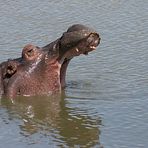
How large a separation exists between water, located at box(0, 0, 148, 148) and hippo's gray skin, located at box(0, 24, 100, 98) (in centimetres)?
16

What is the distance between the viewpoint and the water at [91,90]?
23.6ft

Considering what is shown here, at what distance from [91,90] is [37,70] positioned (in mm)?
1010

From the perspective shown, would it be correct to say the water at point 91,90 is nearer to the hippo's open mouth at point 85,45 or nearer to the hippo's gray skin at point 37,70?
the hippo's gray skin at point 37,70

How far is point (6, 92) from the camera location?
28.6 feet

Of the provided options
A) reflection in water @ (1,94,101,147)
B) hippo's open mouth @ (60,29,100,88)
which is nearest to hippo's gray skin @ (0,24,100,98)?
hippo's open mouth @ (60,29,100,88)

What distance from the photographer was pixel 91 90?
9211 millimetres

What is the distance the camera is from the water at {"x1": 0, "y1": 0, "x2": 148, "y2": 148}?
23.6 ft

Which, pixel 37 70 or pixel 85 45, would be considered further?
pixel 37 70

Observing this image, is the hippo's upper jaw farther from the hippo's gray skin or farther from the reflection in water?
the reflection in water

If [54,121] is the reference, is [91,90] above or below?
above

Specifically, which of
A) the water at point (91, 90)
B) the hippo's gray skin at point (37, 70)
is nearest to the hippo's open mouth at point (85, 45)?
the hippo's gray skin at point (37, 70)

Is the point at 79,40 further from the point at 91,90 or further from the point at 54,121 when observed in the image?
the point at 91,90

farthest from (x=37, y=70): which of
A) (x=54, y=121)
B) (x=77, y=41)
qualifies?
(x=54, y=121)

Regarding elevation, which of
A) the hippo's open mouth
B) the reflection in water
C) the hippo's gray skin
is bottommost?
the reflection in water
